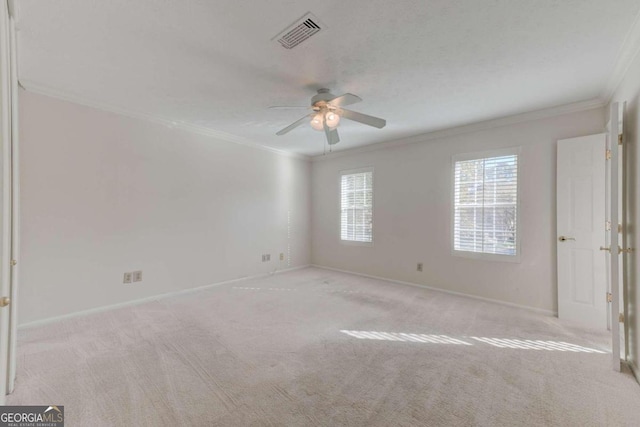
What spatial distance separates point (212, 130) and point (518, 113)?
4.40m

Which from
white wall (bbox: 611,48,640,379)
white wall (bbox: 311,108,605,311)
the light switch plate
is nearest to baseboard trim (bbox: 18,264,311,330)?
the light switch plate

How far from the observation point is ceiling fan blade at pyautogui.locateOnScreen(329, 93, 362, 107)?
2.35 metres

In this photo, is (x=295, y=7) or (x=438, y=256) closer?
(x=295, y=7)

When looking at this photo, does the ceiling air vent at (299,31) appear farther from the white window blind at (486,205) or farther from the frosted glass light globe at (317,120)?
the white window blind at (486,205)

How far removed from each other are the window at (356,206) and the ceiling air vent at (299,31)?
3.37m

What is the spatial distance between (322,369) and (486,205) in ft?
10.4

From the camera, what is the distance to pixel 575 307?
305 centimetres

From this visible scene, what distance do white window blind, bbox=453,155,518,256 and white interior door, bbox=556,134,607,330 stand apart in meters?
0.49

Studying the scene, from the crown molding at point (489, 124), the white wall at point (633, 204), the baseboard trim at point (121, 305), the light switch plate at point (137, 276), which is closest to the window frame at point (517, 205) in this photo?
the crown molding at point (489, 124)

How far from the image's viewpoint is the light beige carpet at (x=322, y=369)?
163 cm

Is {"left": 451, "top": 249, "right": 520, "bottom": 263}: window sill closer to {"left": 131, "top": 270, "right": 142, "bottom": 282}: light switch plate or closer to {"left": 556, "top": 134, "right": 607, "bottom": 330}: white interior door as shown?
{"left": 556, "top": 134, "right": 607, "bottom": 330}: white interior door

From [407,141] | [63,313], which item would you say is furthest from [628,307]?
[63,313]

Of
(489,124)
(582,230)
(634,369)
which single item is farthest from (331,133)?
(634,369)

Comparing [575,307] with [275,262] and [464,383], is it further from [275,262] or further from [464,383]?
[275,262]
